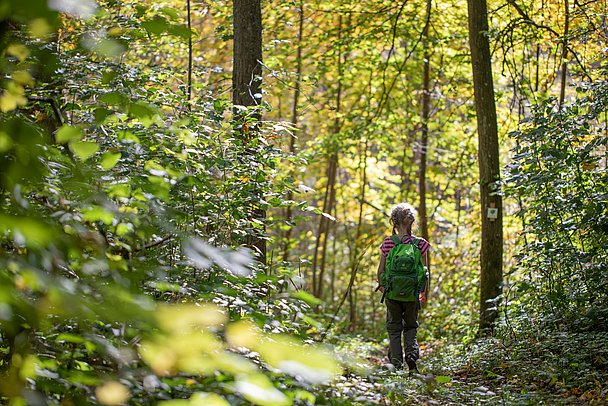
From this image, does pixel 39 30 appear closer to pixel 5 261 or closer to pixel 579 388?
pixel 5 261

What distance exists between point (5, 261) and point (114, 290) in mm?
272

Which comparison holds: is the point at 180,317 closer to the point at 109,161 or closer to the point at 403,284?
the point at 109,161

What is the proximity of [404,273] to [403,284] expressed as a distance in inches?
4.5

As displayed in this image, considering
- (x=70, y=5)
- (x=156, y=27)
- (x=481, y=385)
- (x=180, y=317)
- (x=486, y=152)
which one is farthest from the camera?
(x=486, y=152)

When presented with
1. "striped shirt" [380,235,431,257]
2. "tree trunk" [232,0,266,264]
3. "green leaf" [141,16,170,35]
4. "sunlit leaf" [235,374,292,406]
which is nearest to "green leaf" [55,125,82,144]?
"green leaf" [141,16,170,35]

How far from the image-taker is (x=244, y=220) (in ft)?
16.9

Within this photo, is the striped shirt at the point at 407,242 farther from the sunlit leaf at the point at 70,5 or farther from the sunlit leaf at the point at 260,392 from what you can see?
the sunlit leaf at the point at 260,392

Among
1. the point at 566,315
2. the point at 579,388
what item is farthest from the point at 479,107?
the point at 579,388

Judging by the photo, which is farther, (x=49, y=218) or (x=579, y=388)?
(x=579, y=388)

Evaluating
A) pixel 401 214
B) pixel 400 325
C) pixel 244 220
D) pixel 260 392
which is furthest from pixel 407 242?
pixel 260 392

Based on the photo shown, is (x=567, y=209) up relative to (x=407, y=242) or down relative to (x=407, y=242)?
up

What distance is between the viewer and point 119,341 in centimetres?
272

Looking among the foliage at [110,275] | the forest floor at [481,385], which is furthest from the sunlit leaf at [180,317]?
the forest floor at [481,385]

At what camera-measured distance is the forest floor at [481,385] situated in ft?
13.3
